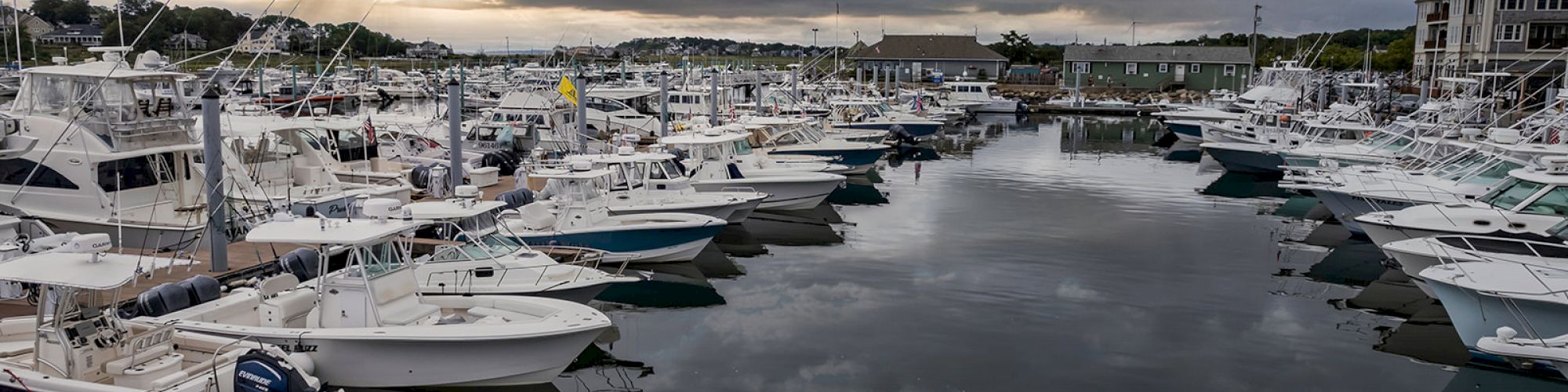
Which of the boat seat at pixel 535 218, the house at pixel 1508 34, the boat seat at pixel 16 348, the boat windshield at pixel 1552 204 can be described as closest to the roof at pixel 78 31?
the boat seat at pixel 535 218

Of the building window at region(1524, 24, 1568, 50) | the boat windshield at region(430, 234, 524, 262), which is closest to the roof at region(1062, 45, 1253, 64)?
the building window at region(1524, 24, 1568, 50)

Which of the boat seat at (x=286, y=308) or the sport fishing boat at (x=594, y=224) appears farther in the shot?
the sport fishing boat at (x=594, y=224)

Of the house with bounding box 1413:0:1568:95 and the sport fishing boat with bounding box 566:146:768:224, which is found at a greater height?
the house with bounding box 1413:0:1568:95

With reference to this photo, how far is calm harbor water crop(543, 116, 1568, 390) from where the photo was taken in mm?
13883

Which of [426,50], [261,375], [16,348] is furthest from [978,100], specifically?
[426,50]

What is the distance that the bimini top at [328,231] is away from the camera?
1130 centimetres

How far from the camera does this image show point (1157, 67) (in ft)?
284

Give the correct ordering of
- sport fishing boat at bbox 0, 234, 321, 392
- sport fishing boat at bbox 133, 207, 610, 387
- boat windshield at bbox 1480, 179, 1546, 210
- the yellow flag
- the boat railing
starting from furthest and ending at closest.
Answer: the yellow flag
boat windshield at bbox 1480, 179, 1546, 210
the boat railing
sport fishing boat at bbox 133, 207, 610, 387
sport fishing boat at bbox 0, 234, 321, 392

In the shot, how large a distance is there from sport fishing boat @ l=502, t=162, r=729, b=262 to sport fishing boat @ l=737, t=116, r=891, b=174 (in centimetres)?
1230

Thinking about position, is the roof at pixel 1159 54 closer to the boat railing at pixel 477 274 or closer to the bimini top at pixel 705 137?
the bimini top at pixel 705 137

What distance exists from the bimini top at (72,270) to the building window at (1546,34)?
59.3m

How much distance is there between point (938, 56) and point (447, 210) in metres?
81.7

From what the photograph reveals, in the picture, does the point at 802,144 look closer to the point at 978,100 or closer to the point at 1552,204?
the point at 1552,204

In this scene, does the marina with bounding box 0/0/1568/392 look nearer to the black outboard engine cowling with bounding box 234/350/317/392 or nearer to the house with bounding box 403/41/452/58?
the black outboard engine cowling with bounding box 234/350/317/392
